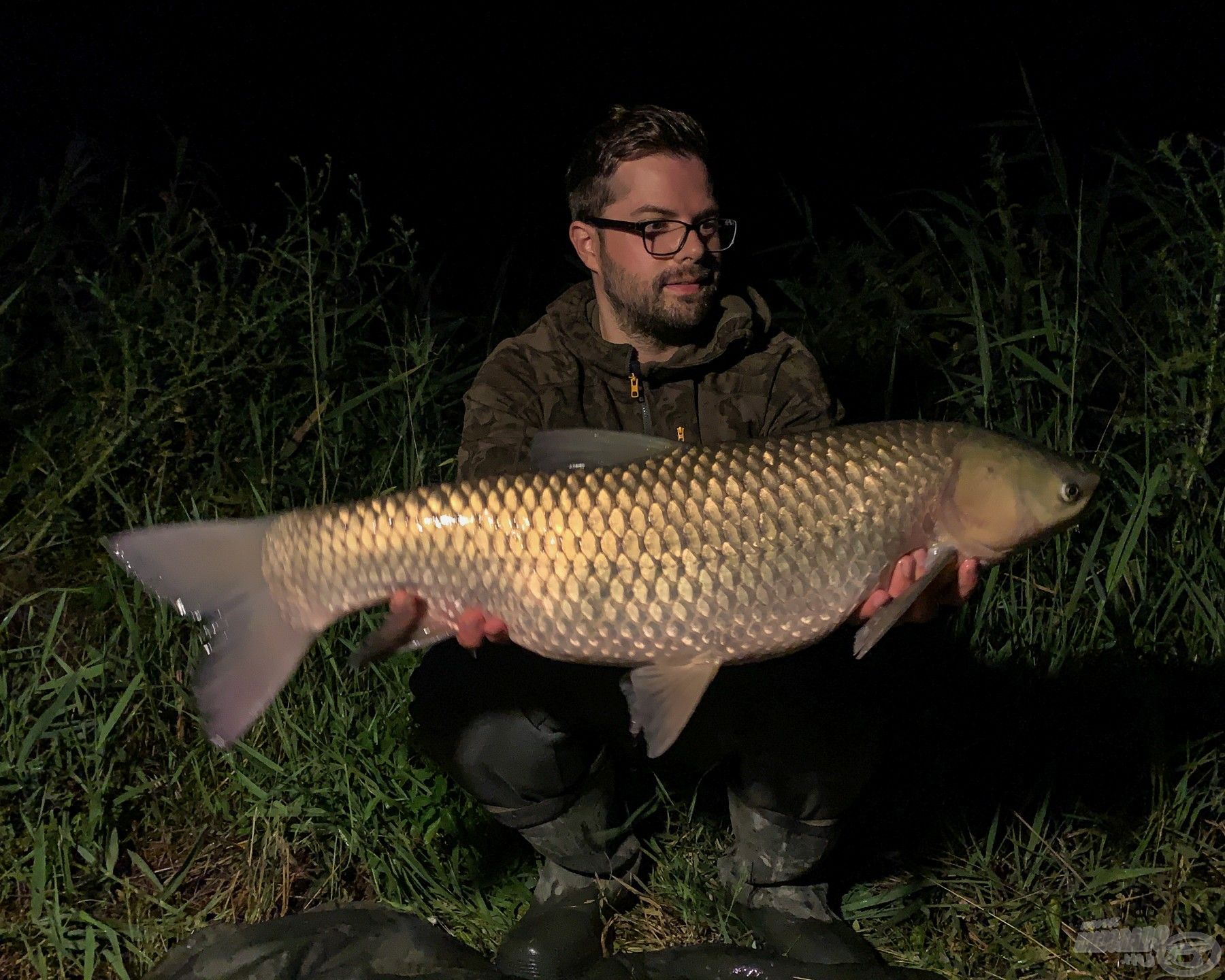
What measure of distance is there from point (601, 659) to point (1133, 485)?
4.72 feet

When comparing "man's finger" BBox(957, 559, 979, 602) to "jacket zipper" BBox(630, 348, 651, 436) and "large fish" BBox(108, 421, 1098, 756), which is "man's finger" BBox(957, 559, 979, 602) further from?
"jacket zipper" BBox(630, 348, 651, 436)

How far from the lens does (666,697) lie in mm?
1601

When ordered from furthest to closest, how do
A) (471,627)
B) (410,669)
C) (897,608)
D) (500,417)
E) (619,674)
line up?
(410,669), (500,417), (619,674), (471,627), (897,608)

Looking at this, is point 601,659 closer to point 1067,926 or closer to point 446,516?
point 446,516

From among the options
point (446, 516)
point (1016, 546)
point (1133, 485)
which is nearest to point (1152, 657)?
point (1133, 485)

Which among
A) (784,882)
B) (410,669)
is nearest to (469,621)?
(410,669)

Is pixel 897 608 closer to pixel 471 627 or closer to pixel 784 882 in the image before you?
pixel 471 627

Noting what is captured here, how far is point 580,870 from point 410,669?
20.8 inches

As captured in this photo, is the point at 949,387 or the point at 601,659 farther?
the point at 949,387

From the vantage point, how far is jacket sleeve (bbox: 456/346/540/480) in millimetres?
2061

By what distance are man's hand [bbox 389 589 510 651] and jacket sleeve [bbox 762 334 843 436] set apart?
0.72 meters

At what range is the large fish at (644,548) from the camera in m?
1.56

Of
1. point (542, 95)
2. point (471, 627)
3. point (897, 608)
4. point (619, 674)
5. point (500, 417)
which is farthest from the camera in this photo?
point (542, 95)

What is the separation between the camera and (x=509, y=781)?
1.98 m
